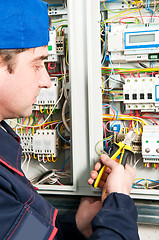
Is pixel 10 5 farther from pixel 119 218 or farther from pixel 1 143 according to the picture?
pixel 119 218

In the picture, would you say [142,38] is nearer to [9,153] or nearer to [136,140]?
[136,140]

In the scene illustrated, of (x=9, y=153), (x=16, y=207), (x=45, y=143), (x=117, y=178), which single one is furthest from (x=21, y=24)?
(x=45, y=143)

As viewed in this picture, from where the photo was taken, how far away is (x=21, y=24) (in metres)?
0.77

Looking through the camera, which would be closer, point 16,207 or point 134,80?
point 16,207

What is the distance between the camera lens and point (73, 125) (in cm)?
137

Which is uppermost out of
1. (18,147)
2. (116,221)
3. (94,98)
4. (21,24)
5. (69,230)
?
(21,24)

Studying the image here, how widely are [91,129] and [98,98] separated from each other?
165 millimetres

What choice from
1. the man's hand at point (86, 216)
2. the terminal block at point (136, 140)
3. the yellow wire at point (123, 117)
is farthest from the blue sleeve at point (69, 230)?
the yellow wire at point (123, 117)

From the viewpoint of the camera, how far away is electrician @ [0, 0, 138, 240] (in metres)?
0.73

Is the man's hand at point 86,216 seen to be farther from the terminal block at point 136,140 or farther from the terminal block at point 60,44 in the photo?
the terminal block at point 60,44

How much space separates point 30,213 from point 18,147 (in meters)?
0.27

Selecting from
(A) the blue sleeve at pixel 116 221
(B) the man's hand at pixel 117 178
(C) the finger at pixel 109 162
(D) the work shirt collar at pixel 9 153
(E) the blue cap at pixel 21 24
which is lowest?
(A) the blue sleeve at pixel 116 221

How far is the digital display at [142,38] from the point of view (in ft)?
4.72

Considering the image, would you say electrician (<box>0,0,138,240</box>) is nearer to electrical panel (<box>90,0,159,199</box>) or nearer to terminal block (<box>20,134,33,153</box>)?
Answer: electrical panel (<box>90,0,159,199</box>)
